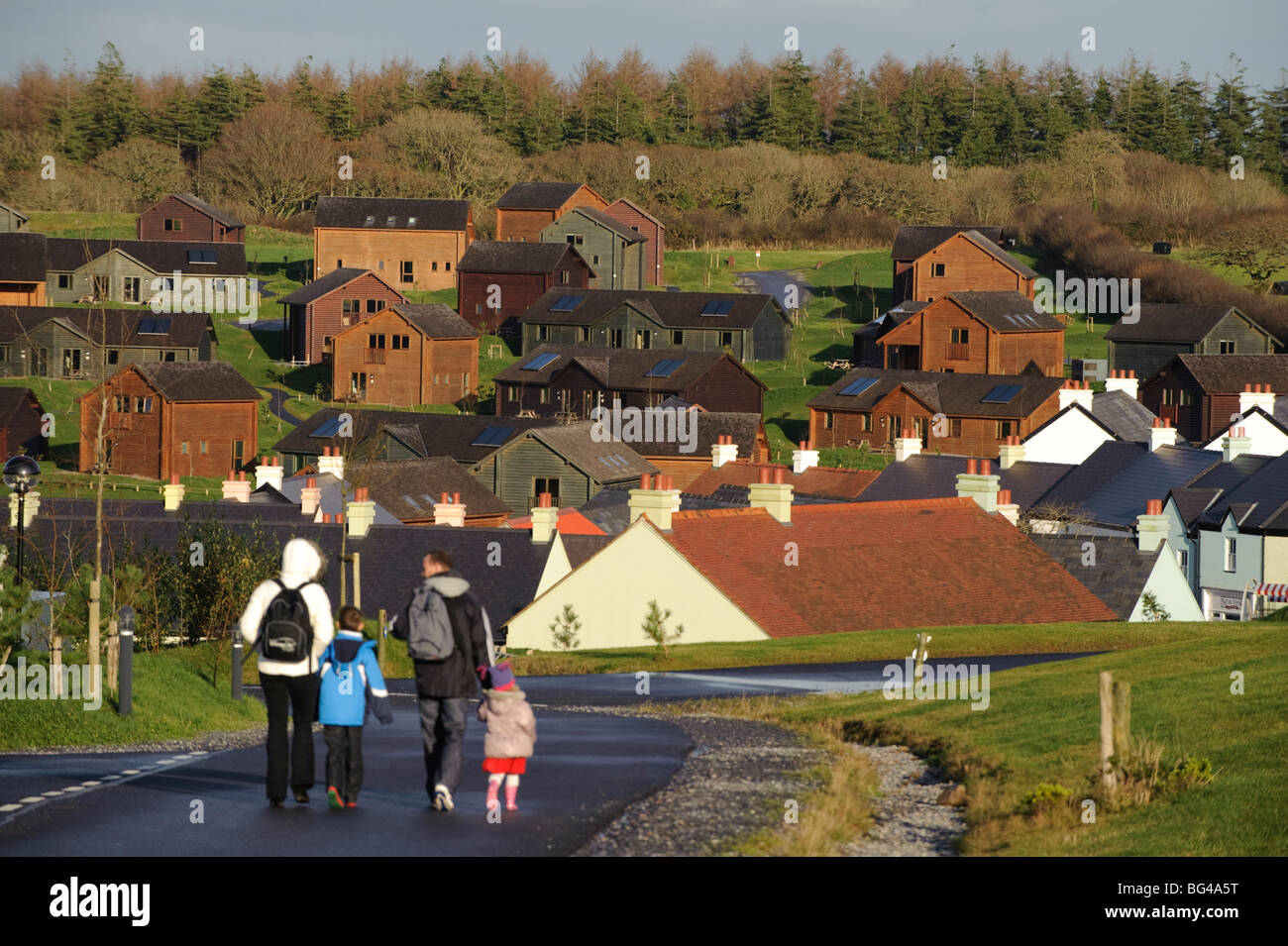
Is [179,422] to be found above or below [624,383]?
below

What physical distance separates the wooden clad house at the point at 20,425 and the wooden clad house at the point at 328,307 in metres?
20.9

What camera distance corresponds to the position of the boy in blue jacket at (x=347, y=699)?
13.9 m

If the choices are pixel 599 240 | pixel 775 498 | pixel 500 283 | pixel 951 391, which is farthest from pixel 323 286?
pixel 775 498

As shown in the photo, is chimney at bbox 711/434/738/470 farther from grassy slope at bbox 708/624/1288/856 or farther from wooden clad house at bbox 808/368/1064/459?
grassy slope at bbox 708/624/1288/856

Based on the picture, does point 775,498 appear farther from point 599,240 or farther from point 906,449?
point 599,240

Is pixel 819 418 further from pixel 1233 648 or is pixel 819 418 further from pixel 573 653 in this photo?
pixel 1233 648

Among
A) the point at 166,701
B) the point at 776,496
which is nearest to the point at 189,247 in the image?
the point at 776,496

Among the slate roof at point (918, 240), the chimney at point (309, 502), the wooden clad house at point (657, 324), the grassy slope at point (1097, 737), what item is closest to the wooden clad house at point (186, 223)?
the wooden clad house at point (657, 324)

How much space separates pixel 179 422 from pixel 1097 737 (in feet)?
228

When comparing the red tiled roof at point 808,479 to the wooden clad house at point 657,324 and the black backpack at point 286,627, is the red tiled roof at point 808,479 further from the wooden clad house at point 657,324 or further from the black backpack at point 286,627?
the black backpack at point 286,627

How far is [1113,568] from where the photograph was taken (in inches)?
1715

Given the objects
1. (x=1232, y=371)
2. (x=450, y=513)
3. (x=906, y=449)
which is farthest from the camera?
(x=1232, y=371)
